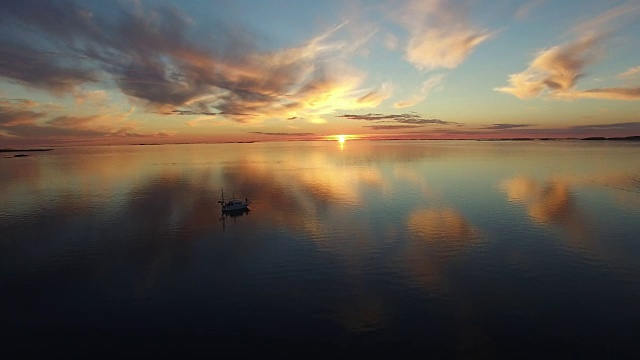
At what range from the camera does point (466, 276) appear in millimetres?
41219

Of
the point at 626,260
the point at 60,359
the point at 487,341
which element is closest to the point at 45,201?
the point at 60,359

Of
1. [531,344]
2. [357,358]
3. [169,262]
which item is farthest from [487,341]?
[169,262]

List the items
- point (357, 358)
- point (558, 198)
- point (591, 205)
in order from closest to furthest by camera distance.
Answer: point (357, 358), point (591, 205), point (558, 198)

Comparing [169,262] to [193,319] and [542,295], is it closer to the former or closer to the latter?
[193,319]

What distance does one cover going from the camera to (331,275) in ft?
139

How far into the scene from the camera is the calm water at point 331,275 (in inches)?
1185

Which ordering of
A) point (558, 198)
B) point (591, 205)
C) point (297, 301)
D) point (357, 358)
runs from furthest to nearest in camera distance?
point (558, 198)
point (591, 205)
point (297, 301)
point (357, 358)

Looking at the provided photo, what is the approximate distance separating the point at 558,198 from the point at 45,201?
122044 mm

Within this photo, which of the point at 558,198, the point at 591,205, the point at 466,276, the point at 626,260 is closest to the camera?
the point at 466,276

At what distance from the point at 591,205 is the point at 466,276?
53811 mm

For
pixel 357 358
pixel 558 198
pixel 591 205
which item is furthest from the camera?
pixel 558 198

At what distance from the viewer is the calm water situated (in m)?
30.1

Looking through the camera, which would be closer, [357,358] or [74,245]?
[357,358]

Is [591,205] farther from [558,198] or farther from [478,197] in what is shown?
[478,197]
